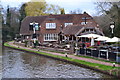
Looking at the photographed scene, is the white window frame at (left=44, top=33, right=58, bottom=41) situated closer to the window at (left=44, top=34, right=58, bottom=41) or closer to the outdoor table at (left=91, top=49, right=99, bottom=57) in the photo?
the window at (left=44, top=34, right=58, bottom=41)

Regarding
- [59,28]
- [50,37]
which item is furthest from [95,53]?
[59,28]

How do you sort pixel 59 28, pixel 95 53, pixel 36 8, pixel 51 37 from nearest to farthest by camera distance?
pixel 95 53
pixel 51 37
pixel 59 28
pixel 36 8

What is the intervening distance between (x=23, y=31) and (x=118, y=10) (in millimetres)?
30420

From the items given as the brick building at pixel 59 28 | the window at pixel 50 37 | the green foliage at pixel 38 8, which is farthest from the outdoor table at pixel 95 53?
the green foliage at pixel 38 8

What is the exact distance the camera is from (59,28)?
162 feet

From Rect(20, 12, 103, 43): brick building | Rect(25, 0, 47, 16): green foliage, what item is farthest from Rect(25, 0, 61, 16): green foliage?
Rect(20, 12, 103, 43): brick building

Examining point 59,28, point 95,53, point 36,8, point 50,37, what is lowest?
point 95,53

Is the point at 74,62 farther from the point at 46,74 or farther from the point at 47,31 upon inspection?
the point at 47,31

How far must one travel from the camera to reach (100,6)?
1670 inches

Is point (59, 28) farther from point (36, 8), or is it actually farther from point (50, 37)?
point (36, 8)

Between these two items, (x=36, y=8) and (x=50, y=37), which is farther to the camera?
(x=36, y=8)

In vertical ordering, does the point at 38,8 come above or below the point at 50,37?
above

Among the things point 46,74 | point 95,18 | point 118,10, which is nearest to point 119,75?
point 46,74

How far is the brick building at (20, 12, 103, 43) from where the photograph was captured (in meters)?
41.9
